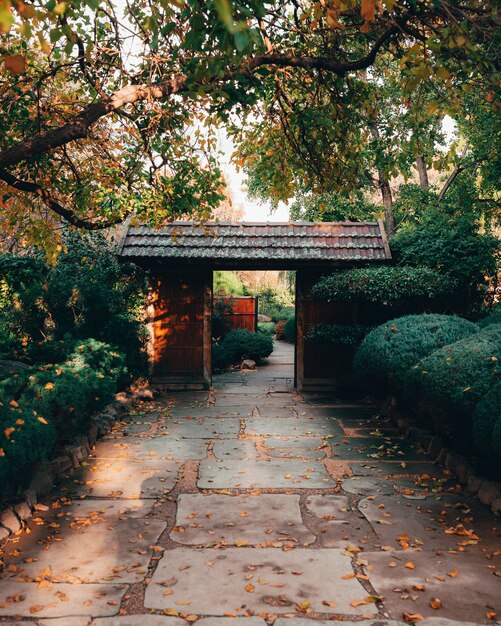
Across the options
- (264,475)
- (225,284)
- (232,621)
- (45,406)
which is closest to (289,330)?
(225,284)

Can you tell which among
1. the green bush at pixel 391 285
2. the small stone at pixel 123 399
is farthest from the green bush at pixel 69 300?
the green bush at pixel 391 285

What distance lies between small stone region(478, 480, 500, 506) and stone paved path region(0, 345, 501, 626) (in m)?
0.09

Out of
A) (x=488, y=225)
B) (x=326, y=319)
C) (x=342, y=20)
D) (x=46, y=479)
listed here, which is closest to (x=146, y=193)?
(x=342, y=20)

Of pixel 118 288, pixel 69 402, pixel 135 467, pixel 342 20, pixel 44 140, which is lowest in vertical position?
pixel 135 467

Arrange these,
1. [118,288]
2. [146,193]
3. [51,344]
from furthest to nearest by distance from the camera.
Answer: [118,288] → [51,344] → [146,193]

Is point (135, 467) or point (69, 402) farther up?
point (69, 402)

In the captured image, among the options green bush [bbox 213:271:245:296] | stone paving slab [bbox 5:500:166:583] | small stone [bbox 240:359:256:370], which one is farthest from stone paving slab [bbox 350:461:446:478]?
green bush [bbox 213:271:245:296]

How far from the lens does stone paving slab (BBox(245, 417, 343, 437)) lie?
7.82 meters

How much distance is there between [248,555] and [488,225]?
493 inches

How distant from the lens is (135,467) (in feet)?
19.8

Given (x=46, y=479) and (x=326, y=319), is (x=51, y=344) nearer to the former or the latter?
(x=46, y=479)

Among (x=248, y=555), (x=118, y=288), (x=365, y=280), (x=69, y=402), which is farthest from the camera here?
(x=118, y=288)

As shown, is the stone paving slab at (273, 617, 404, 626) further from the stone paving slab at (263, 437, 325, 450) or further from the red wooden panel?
the red wooden panel

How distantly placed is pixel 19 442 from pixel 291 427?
4.52 metres
